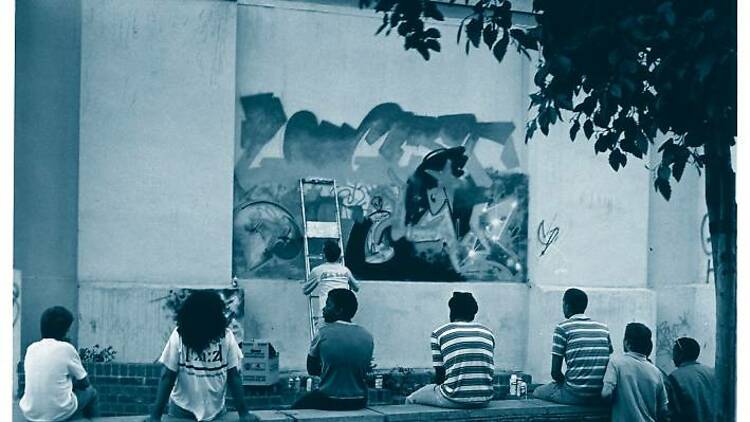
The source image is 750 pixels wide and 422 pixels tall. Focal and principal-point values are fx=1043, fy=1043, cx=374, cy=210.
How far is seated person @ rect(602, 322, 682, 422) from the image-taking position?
7277mm

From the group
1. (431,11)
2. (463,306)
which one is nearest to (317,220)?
(463,306)

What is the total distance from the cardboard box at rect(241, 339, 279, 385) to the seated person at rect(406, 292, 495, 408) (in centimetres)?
295

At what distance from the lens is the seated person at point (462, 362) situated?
7.30m

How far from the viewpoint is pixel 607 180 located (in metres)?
11.8

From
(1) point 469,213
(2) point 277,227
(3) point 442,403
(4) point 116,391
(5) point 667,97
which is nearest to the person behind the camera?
(5) point 667,97

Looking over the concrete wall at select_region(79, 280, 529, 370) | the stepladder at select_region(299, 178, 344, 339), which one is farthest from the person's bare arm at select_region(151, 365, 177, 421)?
the stepladder at select_region(299, 178, 344, 339)

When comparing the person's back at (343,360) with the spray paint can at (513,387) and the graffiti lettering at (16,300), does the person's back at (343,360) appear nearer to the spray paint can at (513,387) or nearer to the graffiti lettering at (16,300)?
the graffiti lettering at (16,300)

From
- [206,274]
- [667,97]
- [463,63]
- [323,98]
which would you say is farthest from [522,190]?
[667,97]

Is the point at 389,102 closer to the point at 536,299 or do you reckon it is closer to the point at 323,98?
the point at 323,98

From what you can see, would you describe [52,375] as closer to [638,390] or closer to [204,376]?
[204,376]

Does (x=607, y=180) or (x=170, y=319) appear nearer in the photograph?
(x=170, y=319)

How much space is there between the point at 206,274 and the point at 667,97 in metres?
5.83

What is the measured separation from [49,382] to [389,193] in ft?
18.0

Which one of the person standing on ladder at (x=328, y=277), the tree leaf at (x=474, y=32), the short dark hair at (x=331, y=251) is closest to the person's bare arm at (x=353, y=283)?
the person standing on ladder at (x=328, y=277)
